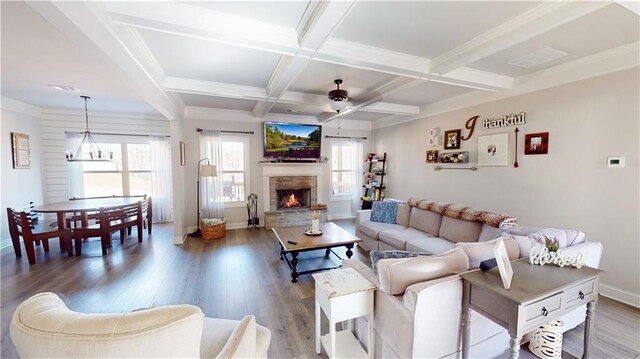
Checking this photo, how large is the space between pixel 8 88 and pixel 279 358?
5435 millimetres

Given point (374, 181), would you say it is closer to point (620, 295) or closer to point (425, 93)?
point (425, 93)

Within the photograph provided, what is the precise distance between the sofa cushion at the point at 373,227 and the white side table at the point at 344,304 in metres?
2.03

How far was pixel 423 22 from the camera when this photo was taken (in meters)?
2.11

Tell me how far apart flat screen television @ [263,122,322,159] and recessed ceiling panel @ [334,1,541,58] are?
3.43 m

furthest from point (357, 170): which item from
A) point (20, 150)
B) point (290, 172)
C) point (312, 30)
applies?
point (20, 150)

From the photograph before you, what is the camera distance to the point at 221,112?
A: 529 cm

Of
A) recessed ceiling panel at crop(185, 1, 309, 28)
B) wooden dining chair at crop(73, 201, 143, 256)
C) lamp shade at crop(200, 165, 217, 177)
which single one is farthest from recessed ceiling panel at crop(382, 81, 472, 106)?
wooden dining chair at crop(73, 201, 143, 256)

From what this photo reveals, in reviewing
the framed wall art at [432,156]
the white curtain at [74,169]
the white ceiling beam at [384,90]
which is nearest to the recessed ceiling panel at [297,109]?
the white ceiling beam at [384,90]

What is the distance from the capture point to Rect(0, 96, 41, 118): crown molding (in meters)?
4.11

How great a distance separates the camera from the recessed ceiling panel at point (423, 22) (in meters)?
1.89

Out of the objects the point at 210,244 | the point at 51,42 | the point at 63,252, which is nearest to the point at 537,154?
the point at 210,244

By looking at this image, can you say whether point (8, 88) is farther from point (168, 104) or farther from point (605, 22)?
point (605, 22)

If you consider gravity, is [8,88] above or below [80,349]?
above

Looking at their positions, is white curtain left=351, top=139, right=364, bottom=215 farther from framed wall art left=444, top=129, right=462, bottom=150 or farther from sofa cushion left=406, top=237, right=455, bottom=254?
sofa cushion left=406, top=237, right=455, bottom=254
